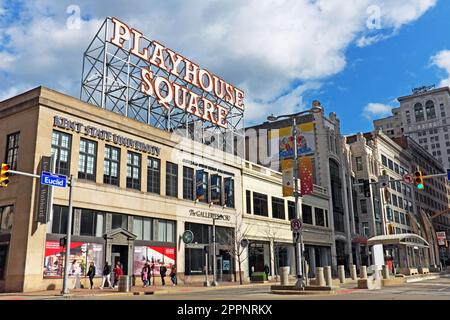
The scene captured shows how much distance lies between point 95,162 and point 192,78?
18855mm

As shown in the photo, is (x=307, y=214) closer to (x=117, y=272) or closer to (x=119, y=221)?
(x=119, y=221)

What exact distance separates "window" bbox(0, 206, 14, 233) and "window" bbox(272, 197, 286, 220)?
106ft

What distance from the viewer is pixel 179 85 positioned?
47.1 metres

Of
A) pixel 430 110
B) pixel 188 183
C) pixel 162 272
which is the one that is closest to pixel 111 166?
pixel 162 272

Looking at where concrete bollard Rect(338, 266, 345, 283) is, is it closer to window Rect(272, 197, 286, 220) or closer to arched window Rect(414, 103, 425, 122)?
window Rect(272, 197, 286, 220)

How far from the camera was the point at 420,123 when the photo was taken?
182 meters

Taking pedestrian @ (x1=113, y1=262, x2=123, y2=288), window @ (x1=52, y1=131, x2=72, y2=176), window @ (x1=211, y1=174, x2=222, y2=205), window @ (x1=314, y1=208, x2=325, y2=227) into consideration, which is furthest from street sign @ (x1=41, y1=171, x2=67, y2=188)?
window @ (x1=314, y1=208, x2=325, y2=227)

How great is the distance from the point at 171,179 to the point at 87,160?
9.77 meters

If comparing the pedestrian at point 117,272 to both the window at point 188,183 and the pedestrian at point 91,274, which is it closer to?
the pedestrian at point 91,274

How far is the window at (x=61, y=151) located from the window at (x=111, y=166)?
3.49 m
